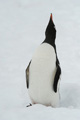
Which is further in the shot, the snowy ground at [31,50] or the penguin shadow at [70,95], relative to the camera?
the penguin shadow at [70,95]

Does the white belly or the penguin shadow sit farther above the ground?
the white belly

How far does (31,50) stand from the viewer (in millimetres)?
3807

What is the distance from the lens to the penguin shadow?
2047mm

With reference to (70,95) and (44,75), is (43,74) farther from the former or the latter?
(70,95)

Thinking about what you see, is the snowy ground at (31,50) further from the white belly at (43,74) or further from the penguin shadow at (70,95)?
the white belly at (43,74)

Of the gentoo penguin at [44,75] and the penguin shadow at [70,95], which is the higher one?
the gentoo penguin at [44,75]

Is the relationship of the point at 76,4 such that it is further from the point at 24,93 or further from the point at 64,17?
the point at 24,93

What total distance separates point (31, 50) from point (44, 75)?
2.05 meters

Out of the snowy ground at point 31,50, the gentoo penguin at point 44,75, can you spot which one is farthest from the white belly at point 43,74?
the snowy ground at point 31,50

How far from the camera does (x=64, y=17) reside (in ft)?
18.0

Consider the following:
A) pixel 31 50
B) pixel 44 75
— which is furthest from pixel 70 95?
pixel 31 50

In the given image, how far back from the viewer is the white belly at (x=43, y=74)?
5.81 feet

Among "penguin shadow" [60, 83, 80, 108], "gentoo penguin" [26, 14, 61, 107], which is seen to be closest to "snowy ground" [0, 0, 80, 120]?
"penguin shadow" [60, 83, 80, 108]

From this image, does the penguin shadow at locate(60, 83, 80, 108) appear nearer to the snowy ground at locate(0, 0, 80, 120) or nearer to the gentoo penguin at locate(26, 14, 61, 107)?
the snowy ground at locate(0, 0, 80, 120)
